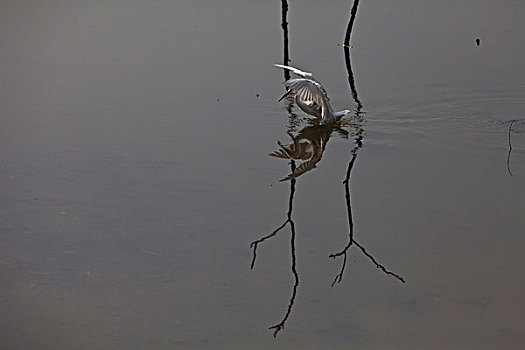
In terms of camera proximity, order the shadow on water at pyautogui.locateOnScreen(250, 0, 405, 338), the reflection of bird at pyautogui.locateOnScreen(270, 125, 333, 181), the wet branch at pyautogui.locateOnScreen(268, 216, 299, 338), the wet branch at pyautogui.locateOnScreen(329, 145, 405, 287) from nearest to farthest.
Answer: the wet branch at pyautogui.locateOnScreen(268, 216, 299, 338), the wet branch at pyautogui.locateOnScreen(329, 145, 405, 287), the shadow on water at pyautogui.locateOnScreen(250, 0, 405, 338), the reflection of bird at pyautogui.locateOnScreen(270, 125, 333, 181)

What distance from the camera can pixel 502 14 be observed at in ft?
28.8

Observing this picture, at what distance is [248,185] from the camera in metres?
5.20

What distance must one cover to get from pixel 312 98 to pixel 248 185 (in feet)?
3.35

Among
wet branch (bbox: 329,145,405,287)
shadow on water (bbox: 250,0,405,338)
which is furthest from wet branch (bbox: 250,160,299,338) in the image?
wet branch (bbox: 329,145,405,287)

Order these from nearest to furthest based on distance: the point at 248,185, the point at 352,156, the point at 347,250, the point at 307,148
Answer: the point at 347,250
the point at 248,185
the point at 352,156
the point at 307,148

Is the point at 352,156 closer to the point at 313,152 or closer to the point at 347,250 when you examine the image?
the point at 313,152

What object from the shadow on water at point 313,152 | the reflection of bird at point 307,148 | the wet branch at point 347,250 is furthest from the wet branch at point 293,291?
the reflection of bird at point 307,148

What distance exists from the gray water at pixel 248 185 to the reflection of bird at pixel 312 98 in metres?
0.16

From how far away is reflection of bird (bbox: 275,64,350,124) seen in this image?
5914mm

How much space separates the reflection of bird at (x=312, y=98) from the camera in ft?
19.4

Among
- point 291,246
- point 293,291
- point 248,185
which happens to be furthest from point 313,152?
point 293,291

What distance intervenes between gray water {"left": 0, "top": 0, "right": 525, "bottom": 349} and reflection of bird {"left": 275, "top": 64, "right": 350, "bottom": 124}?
0.52ft

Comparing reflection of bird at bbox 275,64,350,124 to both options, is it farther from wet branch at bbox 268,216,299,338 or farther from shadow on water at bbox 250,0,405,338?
wet branch at bbox 268,216,299,338

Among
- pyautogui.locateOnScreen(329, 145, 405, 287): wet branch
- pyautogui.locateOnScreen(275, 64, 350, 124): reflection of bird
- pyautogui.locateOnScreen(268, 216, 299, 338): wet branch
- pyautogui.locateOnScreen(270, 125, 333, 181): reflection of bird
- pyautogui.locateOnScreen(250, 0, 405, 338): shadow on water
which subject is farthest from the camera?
pyautogui.locateOnScreen(275, 64, 350, 124): reflection of bird
